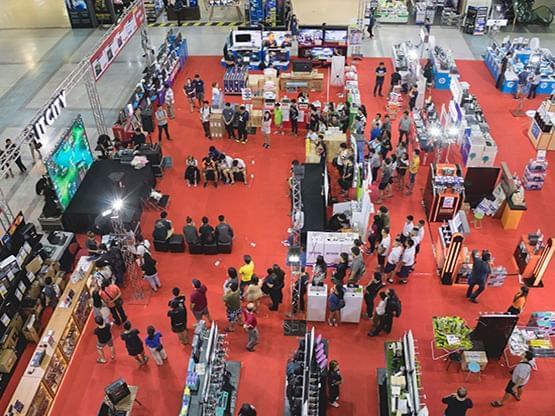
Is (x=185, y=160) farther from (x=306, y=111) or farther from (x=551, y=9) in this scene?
(x=551, y=9)

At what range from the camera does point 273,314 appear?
11.7 meters

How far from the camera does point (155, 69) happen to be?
1897 centimetres

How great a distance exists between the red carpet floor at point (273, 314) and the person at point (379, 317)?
19cm

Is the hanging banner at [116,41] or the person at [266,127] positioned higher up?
the hanging banner at [116,41]

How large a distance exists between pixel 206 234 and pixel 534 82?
13.1 metres

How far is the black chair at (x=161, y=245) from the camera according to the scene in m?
13.1

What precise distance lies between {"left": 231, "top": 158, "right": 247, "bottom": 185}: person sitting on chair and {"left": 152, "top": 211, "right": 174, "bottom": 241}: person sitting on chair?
2.89 metres

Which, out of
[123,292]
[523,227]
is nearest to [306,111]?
[523,227]

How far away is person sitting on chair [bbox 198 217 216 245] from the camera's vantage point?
12.6 m

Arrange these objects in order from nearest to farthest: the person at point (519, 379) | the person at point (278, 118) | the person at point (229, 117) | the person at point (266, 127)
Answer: the person at point (519, 379) < the person at point (266, 127) < the person at point (229, 117) < the person at point (278, 118)

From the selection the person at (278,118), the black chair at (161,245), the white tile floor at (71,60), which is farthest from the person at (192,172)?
the white tile floor at (71,60)

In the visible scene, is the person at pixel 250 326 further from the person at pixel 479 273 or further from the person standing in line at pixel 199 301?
the person at pixel 479 273

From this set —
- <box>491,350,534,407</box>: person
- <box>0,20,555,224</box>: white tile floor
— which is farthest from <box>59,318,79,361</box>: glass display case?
<box>491,350,534,407</box>: person

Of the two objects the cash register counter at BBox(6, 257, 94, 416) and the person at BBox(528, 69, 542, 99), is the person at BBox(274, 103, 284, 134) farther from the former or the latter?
the person at BBox(528, 69, 542, 99)
